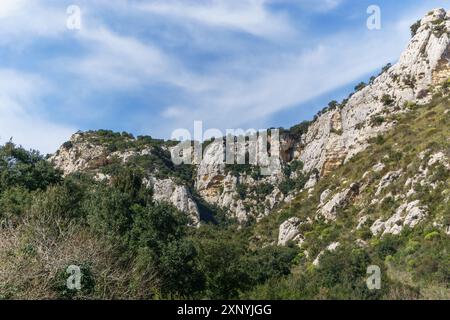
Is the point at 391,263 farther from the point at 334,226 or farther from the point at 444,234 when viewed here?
the point at 334,226

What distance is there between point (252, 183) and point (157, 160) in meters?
17.1

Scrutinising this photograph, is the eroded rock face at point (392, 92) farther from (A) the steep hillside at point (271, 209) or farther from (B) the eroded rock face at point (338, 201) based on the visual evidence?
(B) the eroded rock face at point (338, 201)

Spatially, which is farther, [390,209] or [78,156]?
[78,156]

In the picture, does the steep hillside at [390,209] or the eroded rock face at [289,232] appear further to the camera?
the eroded rock face at [289,232]

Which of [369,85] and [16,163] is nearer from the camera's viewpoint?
[16,163]

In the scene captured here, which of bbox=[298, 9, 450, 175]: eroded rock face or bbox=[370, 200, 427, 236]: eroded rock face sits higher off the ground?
bbox=[298, 9, 450, 175]: eroded rock face

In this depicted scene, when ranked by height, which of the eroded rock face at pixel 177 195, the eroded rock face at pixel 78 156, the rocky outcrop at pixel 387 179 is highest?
the eroded rock face at pixel 78 156

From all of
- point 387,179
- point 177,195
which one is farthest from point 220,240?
point 177,195

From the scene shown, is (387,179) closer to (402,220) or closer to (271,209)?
(402,220)

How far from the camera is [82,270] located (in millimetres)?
17125

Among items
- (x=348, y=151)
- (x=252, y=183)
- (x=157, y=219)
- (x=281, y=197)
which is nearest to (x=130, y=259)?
(x=157, y=219)

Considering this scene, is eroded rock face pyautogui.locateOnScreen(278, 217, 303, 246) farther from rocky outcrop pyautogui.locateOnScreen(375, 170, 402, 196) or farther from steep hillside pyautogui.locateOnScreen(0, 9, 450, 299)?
rocky outcrop pyautogui.locateOnScreen(375, 170, 402, 196)

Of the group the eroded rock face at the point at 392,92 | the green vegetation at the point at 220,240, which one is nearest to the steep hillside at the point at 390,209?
the green vegetation at the point at 220,240

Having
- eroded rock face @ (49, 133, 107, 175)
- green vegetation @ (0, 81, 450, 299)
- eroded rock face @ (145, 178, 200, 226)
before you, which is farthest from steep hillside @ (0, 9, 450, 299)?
eroded rock face @ (49, 133, 107, 175)
